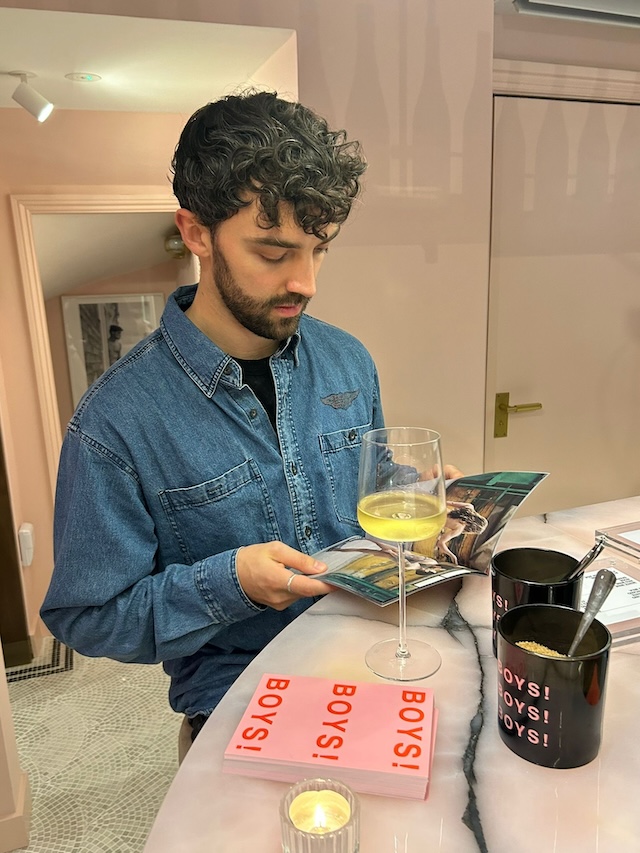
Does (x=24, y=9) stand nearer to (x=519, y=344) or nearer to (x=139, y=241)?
(x=519, y=344)

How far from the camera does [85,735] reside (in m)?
2.24

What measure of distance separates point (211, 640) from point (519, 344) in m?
1.92

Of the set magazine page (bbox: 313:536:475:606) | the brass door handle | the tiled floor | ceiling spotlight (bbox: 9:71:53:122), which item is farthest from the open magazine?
ceiling spotlight (bbox: 9:71:53:122)

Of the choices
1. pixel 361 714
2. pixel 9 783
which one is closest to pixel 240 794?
pixel 361 714

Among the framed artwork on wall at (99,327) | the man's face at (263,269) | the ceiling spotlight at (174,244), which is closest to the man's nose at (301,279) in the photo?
the man's face at (263,269)

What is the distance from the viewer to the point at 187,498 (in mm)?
1080

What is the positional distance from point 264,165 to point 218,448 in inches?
18.4

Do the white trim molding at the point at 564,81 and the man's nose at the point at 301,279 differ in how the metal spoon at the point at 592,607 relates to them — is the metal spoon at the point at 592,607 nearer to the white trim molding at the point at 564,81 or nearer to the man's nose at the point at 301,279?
the man's nose at the point at 301,279

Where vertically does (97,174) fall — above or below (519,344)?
above

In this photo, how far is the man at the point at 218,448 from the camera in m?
0.99

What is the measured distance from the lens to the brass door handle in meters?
2.63

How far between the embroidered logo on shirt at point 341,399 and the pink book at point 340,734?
63 centimetres

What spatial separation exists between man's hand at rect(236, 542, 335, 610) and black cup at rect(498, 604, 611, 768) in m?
0.34

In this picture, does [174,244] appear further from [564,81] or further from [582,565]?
[582,565]
